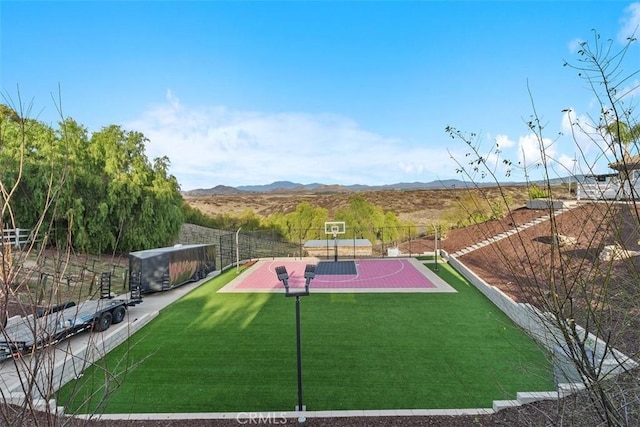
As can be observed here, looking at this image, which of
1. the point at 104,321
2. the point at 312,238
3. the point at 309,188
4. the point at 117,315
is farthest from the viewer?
the point at 309,188

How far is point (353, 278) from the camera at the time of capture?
14.2 meters

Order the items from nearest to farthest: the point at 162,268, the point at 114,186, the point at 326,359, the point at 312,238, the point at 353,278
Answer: the point at 326,359, the point at 162,268, the point at 353,278, the point at 114,186, the point at 312,238

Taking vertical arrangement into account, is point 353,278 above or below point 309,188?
below

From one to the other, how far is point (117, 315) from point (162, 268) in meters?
3.42

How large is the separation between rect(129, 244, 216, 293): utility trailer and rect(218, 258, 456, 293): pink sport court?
168cm

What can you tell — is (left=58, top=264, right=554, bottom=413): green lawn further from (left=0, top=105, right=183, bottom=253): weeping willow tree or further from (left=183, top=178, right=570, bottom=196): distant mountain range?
(left=0, top=105, right=183, bottom=253): weeping willow tree

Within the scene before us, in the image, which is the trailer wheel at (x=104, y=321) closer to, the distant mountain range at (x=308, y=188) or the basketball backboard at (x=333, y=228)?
the distant mountain range at (x=308, y=188)

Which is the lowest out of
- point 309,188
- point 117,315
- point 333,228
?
point 117,315

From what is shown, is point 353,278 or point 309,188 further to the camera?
point 309,188

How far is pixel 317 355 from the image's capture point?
6.80 m

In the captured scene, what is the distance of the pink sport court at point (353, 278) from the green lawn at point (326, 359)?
5.98 feet

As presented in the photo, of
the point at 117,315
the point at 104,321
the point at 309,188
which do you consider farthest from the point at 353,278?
the point at 309,188

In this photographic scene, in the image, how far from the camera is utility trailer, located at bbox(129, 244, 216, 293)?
38.0 ft

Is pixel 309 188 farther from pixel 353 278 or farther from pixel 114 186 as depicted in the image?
pixel 353 278
